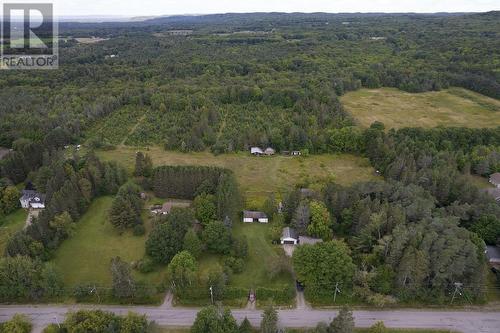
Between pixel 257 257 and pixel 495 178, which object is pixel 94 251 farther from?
pixel 495 178

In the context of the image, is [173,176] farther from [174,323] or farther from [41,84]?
[41,84]

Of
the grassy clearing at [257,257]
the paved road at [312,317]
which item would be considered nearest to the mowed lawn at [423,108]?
the grassy clearing at [257,257]

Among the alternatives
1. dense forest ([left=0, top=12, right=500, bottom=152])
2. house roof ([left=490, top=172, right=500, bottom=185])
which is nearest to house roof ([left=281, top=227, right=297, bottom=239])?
dense forest ([left=0, top=12, right=500, bottom=152])

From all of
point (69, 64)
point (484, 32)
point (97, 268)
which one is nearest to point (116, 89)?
point (69, 64)

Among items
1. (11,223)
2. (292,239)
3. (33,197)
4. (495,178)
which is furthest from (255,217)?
(495,178)

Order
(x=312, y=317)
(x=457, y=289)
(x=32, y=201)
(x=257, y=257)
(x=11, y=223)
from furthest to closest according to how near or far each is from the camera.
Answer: (x=32, y=201)
(x=11, y=223)
(x=257, y=257)
(x=457, y=289)
(x=312, y=317)

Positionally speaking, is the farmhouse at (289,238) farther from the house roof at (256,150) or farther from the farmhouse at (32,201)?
the farmhouse at (32,201)

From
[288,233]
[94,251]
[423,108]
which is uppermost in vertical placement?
[423,108]
